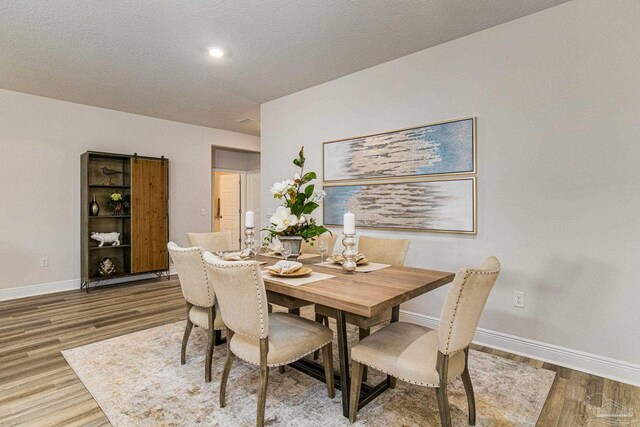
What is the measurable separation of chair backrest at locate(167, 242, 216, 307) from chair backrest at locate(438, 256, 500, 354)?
1462mm

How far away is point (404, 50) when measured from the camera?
10.5 feet

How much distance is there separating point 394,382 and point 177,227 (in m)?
4.76

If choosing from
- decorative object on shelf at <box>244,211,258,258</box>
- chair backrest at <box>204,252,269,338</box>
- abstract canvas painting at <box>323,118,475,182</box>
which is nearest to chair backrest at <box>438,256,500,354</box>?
chair backrest at <box>204,252,269,338</box>

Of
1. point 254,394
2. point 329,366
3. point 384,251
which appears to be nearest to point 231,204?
point 384,251

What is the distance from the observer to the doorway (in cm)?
723

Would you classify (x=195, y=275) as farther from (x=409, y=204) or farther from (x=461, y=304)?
(x=409, y=204)

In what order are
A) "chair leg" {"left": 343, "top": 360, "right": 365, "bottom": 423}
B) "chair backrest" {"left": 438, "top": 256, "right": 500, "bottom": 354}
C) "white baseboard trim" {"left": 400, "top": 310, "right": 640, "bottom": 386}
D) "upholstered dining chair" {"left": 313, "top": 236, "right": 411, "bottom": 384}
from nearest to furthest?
"chair backrest" {"left": 438, "top": 256, "right": 500, "bottom": 354}, "chair leg" {"left": 343, "top": 360, "right": 365, "bottom": 423}, "white baseboard trim" {"left": 400, "top": 310, "right": 640, "bottom": 386}, "upholstered dining chair" {"left": 313, "top": 236, "right": 411, "bottom": 384}

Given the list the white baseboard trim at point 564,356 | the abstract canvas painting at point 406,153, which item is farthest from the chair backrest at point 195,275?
the white baseboard trim at point 564,356

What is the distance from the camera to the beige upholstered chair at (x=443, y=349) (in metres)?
1.51

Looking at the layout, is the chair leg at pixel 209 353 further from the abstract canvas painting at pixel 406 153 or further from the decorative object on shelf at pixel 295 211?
the abstract canvas painting at pixel 406 153

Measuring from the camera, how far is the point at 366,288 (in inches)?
70.6

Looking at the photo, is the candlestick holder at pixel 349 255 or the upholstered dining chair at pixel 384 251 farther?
the upholstered dining chair at pixel 384 251

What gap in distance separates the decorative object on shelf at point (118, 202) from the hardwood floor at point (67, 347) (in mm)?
1152

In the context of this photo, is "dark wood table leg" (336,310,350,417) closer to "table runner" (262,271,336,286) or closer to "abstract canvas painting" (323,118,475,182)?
"table runner" (262,271,336,286)
